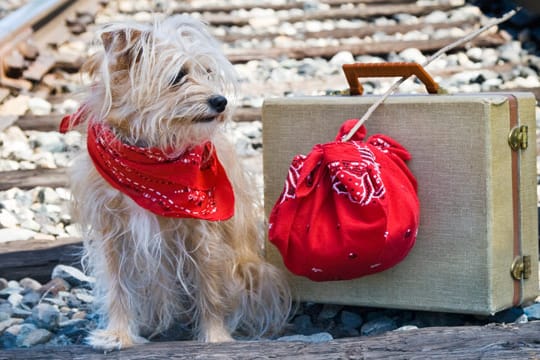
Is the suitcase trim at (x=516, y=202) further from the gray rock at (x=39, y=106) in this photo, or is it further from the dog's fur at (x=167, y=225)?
the gray rock at (x=39, y=106)

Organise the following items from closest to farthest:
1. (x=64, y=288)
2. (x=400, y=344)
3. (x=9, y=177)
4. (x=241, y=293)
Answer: (x=400, y=344) → (x=241, y=293) → (x=64, y=288) → (x=9, y=177)

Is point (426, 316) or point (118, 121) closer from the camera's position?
point (118, 121)

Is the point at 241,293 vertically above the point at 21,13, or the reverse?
the point at 21,13

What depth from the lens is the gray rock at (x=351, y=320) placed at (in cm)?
379

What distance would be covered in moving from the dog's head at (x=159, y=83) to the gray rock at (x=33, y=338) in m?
0.84

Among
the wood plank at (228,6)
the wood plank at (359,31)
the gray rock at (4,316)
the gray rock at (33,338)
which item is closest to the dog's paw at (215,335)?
the gray rock at (33,338)

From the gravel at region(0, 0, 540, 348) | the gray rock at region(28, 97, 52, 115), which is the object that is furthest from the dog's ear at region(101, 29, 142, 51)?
the gray rock at region(28, 97, 52, 115)

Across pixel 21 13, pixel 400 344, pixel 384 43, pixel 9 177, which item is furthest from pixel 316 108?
pixel 21 13

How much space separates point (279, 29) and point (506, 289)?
4938 mm

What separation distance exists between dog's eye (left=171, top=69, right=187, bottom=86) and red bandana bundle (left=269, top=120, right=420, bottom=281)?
19.5 inches

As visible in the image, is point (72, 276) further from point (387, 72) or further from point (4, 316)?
point (387, 72)

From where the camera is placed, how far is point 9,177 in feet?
17.7

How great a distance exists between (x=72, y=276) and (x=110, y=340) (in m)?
0.97

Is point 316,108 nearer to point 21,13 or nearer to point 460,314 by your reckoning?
point 460,314
